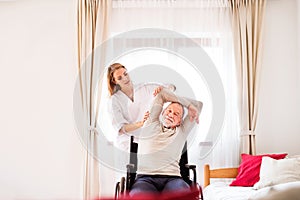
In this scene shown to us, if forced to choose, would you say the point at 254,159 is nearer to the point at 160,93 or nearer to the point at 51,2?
the point at 160,93

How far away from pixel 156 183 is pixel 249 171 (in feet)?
3.49

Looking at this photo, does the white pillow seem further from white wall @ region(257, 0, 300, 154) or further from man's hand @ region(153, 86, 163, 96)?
man's hand @ region(153, 86, 163, 96)

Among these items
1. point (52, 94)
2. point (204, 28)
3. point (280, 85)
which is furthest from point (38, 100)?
point (280, 85)

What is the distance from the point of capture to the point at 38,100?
3.98 meters

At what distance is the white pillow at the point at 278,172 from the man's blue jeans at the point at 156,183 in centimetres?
73

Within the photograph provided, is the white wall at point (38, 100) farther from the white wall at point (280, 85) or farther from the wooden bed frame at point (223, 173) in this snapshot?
the white wall at point (280, 85)

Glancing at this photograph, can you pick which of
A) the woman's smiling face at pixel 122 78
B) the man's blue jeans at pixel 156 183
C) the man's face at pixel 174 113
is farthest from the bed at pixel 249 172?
the woman's smiling face at pixel 122 78

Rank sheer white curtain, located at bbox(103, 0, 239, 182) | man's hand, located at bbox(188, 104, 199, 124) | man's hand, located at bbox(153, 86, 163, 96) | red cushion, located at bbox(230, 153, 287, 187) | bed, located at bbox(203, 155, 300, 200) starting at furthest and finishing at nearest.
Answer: sheer white curtain, located at bbox(103, 0, 239, 182) < red cushion, located at bbox(230, 153, 287, 187) < bed, located at bbox(203, 155, 300, 200) < man's hand, located at bbox(188, 104, 199, 124) < man's hand, located at bbox(153, 86, 163, 96)

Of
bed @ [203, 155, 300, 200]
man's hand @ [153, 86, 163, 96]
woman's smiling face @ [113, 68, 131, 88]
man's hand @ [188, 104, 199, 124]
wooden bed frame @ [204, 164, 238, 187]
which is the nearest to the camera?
woman's smiling face @ [113, 68, 131, 88]

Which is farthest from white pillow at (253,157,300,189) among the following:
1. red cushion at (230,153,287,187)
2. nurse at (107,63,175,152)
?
nurse at (107,63,175,152)

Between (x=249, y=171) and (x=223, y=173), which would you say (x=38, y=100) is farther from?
(x=249, y=171)

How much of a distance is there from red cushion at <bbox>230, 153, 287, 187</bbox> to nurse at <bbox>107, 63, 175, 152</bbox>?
155cm

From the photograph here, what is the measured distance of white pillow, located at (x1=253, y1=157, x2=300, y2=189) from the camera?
9.95 feet

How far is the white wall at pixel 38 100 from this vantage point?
393 centimetres
